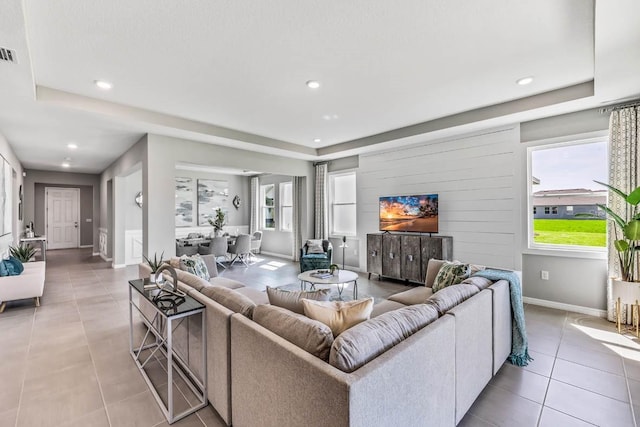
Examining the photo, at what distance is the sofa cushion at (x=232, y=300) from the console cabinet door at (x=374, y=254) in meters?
3.91

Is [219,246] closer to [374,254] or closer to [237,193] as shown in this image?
[237,193]

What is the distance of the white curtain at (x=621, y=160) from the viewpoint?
11.1 feet

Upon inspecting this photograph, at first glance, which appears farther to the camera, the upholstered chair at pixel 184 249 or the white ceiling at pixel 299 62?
the upholstered chair at pixel 184 249

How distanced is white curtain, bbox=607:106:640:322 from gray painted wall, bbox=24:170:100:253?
40.2 feet

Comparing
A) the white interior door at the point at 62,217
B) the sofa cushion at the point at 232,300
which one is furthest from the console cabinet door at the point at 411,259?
the white interior door at the point at 62,217

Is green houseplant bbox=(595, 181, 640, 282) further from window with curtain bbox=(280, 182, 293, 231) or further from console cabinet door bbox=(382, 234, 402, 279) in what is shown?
window with curtain bbox=(280, 182, 293, 231)

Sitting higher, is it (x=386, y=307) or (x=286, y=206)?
(x=286, y=206)

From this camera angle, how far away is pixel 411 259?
5.15 meters

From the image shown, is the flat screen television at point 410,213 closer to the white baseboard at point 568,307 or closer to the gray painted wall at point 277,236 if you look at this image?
the white baseboard at point 568,307

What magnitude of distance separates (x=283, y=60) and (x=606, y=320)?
15.9 feet

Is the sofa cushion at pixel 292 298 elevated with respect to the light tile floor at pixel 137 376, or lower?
elevated

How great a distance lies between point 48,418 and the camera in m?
1.93

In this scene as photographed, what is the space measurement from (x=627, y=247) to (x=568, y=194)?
1066 millimetres

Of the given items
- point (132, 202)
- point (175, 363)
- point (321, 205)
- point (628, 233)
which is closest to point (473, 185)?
point (628, 233)
